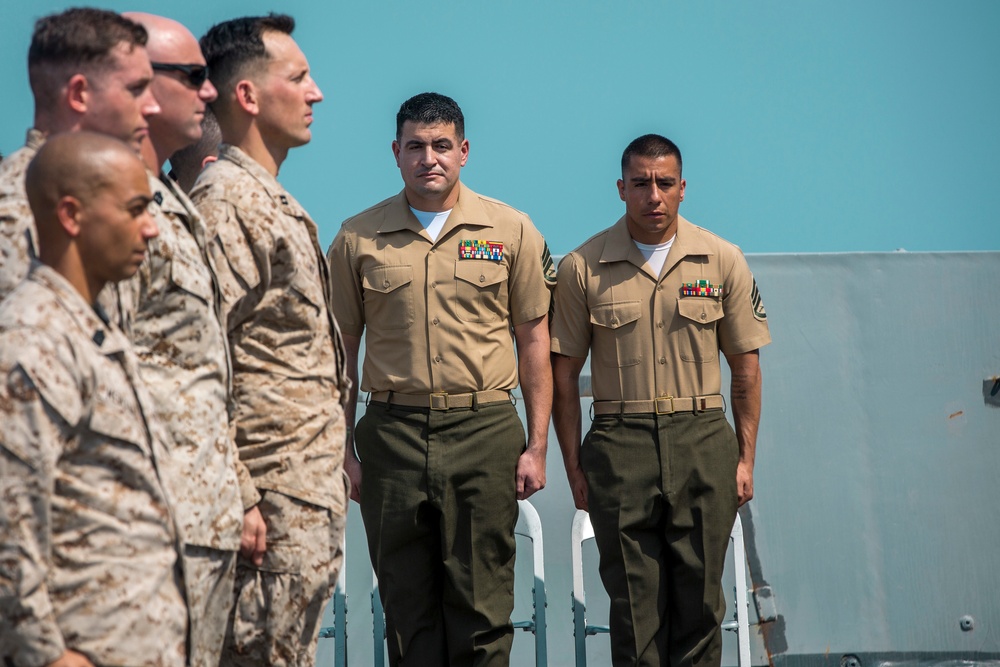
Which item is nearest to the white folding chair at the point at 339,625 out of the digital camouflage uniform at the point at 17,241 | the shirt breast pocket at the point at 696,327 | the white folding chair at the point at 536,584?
the white folding chair at the point at 536,584

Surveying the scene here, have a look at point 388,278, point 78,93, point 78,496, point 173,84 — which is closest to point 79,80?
point 78,93

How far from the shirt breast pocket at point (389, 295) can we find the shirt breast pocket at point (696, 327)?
97 centimetres

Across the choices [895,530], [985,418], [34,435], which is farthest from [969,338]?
[34,435]

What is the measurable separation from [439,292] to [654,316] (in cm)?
81

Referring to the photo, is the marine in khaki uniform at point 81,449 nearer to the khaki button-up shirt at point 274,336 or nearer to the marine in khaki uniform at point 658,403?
the khaki button-up shirt at point 274,336

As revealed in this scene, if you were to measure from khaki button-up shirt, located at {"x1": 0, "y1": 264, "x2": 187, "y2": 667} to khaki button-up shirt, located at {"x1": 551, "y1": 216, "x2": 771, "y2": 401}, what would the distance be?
2294 mm

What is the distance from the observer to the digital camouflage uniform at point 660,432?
396 cm

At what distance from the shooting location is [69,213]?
181 cm

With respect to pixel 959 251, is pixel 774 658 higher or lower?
lower

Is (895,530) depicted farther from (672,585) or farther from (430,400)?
(430,400)

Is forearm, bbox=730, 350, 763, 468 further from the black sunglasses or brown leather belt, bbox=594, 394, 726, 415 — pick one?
the black sunglasses

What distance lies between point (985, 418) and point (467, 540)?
242cm

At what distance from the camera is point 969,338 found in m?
4.85

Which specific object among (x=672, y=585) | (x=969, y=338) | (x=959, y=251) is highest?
(x=959, y=251)
